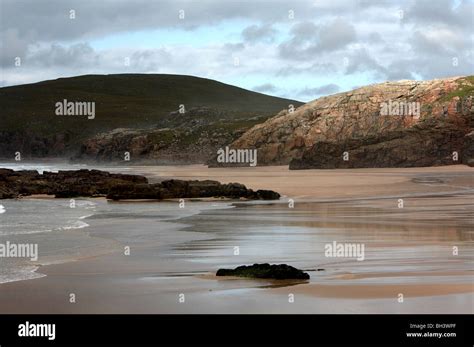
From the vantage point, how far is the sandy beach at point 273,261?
9.79 metres

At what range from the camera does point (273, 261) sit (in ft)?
45.4

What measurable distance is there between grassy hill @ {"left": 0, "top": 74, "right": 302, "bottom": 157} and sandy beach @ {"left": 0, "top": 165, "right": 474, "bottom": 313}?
91689mm

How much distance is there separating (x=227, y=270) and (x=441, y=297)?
10.6ft

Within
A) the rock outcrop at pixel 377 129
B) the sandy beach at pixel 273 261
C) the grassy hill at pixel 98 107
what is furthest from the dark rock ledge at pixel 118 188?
the grassy hill at pixel 98 107

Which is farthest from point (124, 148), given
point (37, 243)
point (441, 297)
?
point (441, 297)

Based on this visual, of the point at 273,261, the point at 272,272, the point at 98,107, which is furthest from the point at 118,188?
the point at 98,107

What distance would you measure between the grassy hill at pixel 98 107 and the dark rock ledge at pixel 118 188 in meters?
75.5

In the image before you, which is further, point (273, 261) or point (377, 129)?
point (377, 129)

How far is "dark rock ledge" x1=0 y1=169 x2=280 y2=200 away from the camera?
31.2 metres

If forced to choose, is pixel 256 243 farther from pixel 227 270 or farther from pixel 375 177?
pixel 375 177

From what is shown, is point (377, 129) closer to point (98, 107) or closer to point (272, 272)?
point (272, 272)

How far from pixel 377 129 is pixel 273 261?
4935 centimetres

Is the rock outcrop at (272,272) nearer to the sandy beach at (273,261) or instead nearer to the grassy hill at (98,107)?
the sandy beach at (273,261)

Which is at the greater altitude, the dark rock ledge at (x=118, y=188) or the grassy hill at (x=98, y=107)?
the grassy hill at (x=98, y=107)
